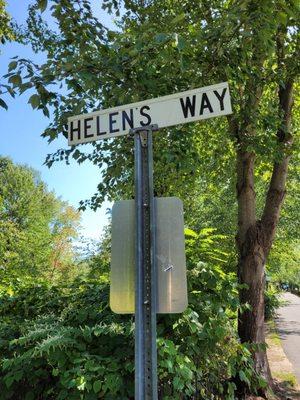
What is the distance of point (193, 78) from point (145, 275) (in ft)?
11.2

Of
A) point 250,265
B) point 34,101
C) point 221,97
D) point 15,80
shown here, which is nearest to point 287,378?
point 250,265

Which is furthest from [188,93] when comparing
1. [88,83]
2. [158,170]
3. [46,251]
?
[46,251]

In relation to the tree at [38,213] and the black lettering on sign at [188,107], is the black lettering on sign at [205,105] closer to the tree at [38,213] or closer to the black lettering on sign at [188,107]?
the black lettering on sign at [188,107]

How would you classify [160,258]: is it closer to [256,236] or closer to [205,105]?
[205,105]

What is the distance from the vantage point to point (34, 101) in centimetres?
324

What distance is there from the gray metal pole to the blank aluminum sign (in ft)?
0.15

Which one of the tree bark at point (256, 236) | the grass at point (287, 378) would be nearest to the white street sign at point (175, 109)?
the tree bark at point (256, 236)

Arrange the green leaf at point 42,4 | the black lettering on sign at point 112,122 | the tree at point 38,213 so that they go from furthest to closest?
the tree at point 38,213 < the green leaf at point 42,4 < the black lettering on sign at point 112,122

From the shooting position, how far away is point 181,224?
7.91ft

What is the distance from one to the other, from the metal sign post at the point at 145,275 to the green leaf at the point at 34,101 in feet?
3.59

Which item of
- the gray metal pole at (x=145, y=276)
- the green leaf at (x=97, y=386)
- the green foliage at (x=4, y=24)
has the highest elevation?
the green foliage at (x=4, y=24)

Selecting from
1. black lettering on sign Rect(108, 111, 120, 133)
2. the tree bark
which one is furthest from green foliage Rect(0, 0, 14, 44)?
black lettering on sign Rect(108, 111, 120, 133)

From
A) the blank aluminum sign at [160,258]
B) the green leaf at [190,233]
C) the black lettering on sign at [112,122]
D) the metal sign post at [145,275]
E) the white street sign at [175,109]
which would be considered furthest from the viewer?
the green leaf at [190,233]

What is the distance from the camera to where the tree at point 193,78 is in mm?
3781
